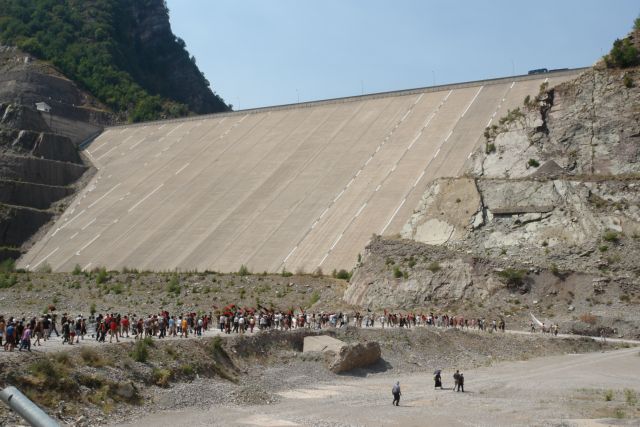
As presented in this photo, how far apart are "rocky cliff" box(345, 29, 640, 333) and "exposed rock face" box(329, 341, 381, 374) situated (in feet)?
30.9

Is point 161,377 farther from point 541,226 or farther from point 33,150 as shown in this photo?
point 33,150

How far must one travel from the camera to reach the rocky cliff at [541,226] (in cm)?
3241

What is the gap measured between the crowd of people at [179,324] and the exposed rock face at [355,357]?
3.90 metres

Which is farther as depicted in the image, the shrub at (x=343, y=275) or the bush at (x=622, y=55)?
the shrub at (x=343, y=275)

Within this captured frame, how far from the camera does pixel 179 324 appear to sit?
→ 87.7 ft

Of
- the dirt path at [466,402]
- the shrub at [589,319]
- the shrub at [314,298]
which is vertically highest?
the shrub at [314,298]

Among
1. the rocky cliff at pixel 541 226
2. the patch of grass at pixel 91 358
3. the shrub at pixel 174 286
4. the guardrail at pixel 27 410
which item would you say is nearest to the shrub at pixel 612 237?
the rocky cliff at pixel 541 226

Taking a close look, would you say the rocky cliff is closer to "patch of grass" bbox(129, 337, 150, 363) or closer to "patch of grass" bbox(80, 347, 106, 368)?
"patch of grass" bbox(129, 337, 150, 363)

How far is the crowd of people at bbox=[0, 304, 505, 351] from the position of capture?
20.5 m

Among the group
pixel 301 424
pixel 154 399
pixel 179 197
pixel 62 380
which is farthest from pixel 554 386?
pixel 179 197

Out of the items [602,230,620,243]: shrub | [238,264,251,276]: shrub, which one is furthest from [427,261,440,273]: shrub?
[238,264,251,276]: shrub

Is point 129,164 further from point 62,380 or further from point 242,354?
point 62,380

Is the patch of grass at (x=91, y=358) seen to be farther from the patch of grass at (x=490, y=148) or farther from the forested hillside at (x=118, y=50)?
the forested hillside at (x=118, y=50)

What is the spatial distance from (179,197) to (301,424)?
4387 centimetres
